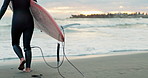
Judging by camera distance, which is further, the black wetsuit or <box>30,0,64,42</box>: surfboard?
the black wetsuit

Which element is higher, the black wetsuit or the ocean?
the black wetsuit

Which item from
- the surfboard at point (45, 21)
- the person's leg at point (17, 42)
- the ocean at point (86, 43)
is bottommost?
the ocean at point (86, 43)

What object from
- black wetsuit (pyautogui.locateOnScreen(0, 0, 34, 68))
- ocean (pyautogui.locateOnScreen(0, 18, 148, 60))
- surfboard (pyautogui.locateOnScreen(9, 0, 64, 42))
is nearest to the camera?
surfboard (pyautogui.locateOnScreen(9, 0, 64, 42))

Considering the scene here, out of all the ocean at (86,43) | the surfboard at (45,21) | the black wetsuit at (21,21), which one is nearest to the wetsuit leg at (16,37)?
the black wetsuit at (21,21)

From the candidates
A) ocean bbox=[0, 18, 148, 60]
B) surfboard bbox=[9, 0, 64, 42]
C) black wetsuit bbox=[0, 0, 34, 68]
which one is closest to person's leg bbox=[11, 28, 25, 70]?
black wetsuit bbox=[0, 0, 34, 68]

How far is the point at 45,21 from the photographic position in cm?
409

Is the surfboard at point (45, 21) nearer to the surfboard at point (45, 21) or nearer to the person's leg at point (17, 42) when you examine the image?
the surfboard at point (45, 21)

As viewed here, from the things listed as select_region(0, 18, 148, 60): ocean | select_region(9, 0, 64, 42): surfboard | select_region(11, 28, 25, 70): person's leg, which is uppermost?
select_region(9, 0, 64, 42): surfboard

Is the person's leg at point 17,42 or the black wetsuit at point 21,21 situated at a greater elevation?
the black wetsuit at point 21,21

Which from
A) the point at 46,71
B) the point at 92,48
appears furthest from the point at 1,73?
the point at 92,48

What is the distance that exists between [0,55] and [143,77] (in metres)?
4.55

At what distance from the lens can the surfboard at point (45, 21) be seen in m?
3.78

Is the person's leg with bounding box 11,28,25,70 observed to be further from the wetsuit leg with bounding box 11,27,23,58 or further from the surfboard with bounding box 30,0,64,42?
the surfboard with bounding box 30,0,64,42

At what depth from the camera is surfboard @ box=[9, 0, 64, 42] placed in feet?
12.4
